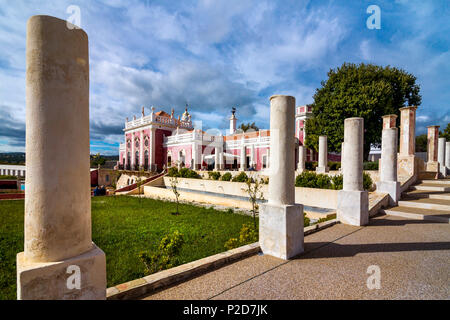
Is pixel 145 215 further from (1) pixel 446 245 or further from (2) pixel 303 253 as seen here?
(1) pixel 446 245

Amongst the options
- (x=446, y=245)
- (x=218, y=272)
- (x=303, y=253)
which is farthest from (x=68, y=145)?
(x=446, y=245)

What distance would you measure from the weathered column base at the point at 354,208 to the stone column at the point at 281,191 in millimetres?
2604

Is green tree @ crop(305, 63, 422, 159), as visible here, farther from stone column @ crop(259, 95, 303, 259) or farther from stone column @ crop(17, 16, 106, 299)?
stone column @ crop(17, 16, 106, 299)

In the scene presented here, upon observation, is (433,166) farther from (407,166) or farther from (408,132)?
(407,166)

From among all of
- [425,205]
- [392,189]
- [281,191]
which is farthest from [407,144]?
[281,191]

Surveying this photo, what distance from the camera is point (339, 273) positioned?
2959 millimetres

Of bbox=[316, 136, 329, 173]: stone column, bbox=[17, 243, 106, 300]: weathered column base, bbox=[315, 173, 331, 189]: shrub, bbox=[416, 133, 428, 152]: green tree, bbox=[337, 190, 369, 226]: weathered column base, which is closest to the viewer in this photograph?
bbox=[17, 243, 106, 300]: weathered column base

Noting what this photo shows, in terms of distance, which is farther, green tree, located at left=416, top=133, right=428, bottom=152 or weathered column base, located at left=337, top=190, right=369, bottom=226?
green tree, located at left=416, top=133, right=428, bottom=152

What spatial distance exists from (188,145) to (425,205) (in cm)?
2472

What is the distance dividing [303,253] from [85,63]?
3.94m

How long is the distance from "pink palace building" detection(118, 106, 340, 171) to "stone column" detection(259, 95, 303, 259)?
57.5 ft

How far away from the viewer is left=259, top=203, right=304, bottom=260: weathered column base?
3414 mm

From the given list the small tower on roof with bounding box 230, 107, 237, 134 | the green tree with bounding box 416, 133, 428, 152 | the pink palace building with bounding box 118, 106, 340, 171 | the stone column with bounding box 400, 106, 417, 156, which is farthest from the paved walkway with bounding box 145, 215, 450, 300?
the green tree with bounding box 416, 133, 428, 152

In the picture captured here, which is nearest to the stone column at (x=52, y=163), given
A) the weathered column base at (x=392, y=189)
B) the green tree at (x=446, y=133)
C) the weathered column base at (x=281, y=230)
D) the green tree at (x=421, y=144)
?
the weathered column base at (x=281, y=230)
